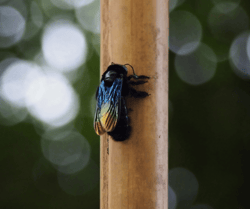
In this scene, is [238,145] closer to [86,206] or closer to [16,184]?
[86,206]

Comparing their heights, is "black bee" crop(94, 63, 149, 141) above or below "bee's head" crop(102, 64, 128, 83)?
below

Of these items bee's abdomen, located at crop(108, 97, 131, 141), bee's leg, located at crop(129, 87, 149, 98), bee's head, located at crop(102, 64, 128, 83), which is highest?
bee's head, located at crop(102, 64, 128, 83)

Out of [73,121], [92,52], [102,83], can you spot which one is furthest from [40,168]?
[102,83]

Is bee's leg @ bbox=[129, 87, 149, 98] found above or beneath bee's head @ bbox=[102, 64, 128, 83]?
beneath
